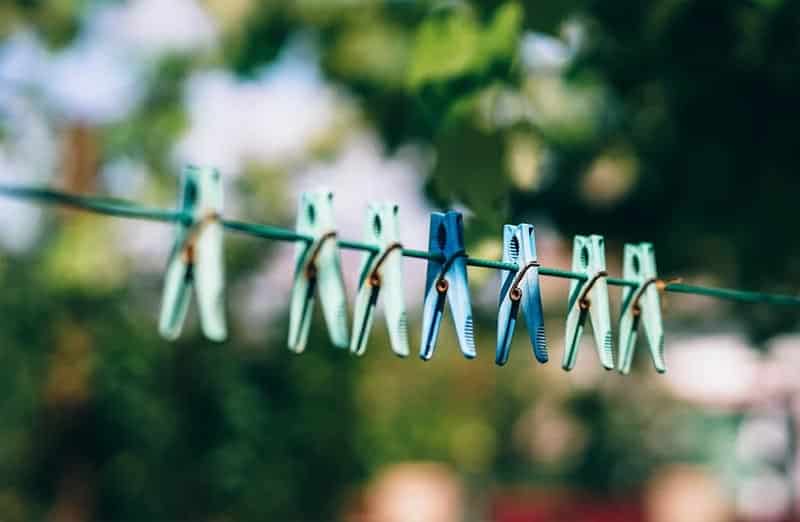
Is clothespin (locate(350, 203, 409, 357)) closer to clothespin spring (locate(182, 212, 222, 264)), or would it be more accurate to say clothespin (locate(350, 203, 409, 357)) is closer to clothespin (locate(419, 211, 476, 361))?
clothespin (locate(419, 211, 476, 361))

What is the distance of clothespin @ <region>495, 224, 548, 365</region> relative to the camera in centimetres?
145

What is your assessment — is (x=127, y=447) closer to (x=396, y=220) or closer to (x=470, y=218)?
(x=470, y=218)

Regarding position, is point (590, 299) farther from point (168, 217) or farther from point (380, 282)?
point (168, 217)

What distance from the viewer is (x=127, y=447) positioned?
7.62m

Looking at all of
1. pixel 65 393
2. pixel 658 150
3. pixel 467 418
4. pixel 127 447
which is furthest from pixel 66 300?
pixel 658 150

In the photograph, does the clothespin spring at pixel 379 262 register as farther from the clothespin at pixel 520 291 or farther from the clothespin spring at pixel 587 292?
the clothespin spring at pixel 587 292

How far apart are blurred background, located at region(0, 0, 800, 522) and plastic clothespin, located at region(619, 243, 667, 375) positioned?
0.11m

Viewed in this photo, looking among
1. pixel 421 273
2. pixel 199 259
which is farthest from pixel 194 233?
pixel 421 273

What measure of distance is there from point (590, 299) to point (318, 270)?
0.48 meters

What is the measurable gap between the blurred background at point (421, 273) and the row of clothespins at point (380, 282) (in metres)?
0.30

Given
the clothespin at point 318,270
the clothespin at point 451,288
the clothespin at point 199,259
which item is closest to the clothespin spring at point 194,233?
the clothespin at point 199,259

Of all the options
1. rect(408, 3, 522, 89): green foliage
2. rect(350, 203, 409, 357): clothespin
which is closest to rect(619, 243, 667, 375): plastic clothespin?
rect(350, 203, 409, 357): clothespin

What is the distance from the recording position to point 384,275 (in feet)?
4.40

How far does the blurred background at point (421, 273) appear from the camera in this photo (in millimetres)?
2818
